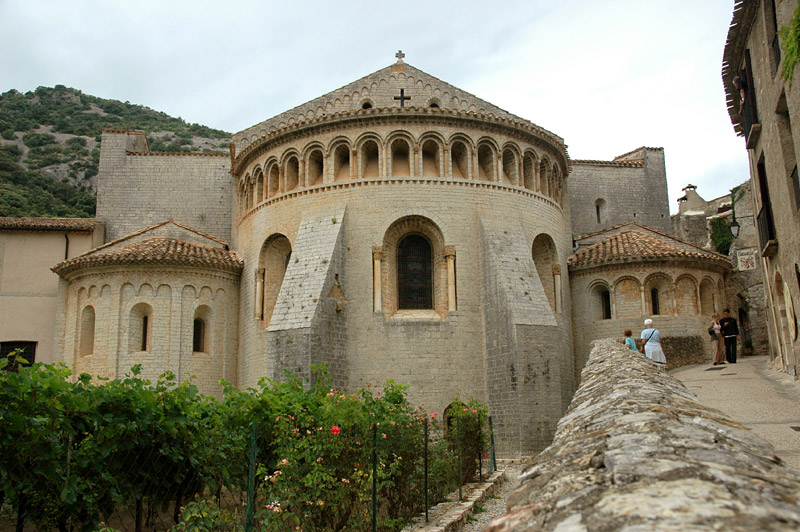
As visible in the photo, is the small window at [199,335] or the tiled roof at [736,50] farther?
the small window at [199,335]

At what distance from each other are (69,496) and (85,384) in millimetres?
1389

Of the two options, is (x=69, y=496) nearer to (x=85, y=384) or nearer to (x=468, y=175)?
(x=85, y=384)

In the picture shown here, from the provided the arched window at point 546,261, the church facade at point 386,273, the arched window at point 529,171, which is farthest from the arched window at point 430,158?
the arched window at point 546,261

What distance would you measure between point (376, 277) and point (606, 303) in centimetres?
909

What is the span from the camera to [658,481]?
2.44 metres

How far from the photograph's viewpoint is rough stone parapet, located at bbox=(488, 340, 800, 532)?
2.12 meters

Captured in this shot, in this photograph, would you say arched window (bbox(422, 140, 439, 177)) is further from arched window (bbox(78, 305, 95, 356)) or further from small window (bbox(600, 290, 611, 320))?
arched window (bbox(78, 305, 95, 356))

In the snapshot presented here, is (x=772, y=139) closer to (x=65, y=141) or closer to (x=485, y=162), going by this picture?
(x=485, y=162)

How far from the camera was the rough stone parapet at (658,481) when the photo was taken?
2.12 m

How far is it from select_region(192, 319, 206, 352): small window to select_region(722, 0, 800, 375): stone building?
17280 mm

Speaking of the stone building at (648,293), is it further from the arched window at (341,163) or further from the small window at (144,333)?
the small window at (144,333)

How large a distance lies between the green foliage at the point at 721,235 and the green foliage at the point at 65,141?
39634 millimetres

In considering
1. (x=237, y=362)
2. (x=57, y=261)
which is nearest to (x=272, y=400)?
(x=237, y=362)

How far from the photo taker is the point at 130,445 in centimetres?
728
